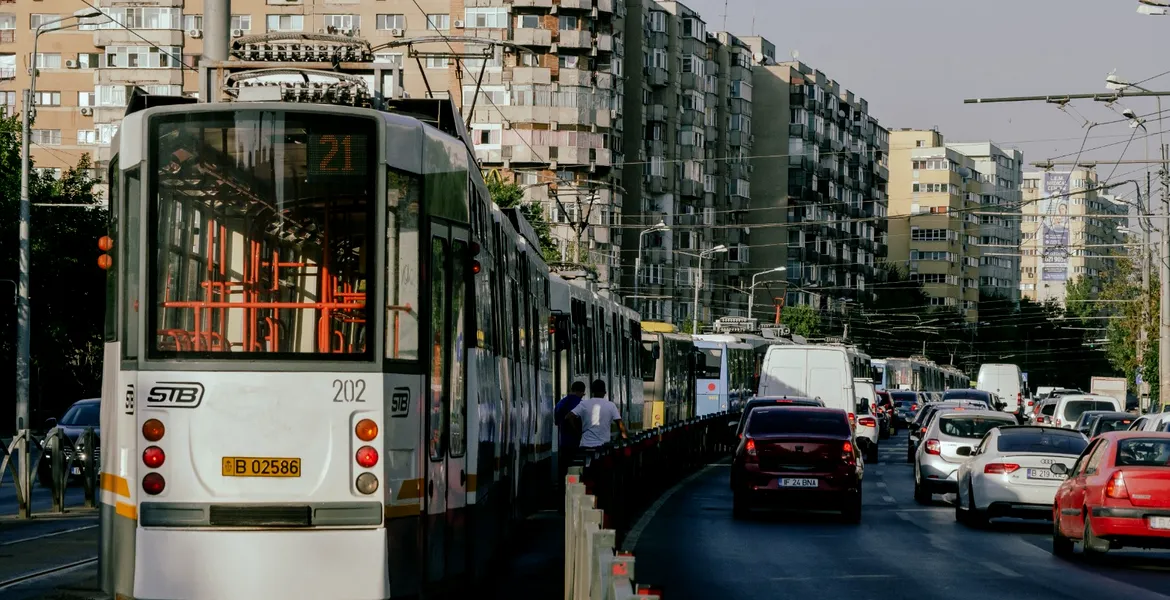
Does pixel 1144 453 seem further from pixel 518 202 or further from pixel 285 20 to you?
pixel 285 20

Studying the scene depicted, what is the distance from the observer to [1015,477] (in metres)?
24.4

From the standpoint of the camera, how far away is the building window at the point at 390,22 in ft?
332

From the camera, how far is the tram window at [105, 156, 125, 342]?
11648mm

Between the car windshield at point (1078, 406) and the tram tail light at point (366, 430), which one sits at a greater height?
the tram tail light at point (366, 430)

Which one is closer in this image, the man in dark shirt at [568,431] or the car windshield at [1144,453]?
the car windshield at [1144,453]

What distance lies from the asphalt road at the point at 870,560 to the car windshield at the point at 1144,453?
105cm

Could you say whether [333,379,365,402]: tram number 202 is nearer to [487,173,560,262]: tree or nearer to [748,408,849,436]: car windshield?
[748,408,849,436]: car windshield

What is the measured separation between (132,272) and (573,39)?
87368 millimetres

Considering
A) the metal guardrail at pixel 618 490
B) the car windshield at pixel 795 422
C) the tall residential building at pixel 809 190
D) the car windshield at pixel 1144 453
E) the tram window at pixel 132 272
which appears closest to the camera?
the metal guardrail at pixel 618 490

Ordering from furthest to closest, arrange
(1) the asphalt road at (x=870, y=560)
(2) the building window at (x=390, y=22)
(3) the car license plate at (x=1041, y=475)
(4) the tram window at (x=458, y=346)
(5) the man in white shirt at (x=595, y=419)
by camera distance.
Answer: (2) the building window at (x=390, y=22), (3) the car license plate at (x=1041, y=475), (5) the man in white shirt at (x=595, y=419), (1) the asphalt road at (x=870, y=560), (4) the tram window at (x=458, y=346)

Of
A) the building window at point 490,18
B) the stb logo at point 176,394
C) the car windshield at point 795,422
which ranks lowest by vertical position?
the car windshield at point 795,422

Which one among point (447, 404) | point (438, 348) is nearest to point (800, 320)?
point (447, 404)

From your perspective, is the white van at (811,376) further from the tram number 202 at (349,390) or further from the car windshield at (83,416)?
the tram number 202 at (349,390)

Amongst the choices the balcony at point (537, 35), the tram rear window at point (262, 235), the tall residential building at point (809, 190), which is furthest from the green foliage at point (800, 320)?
the tram rear window at point (262, 235)
